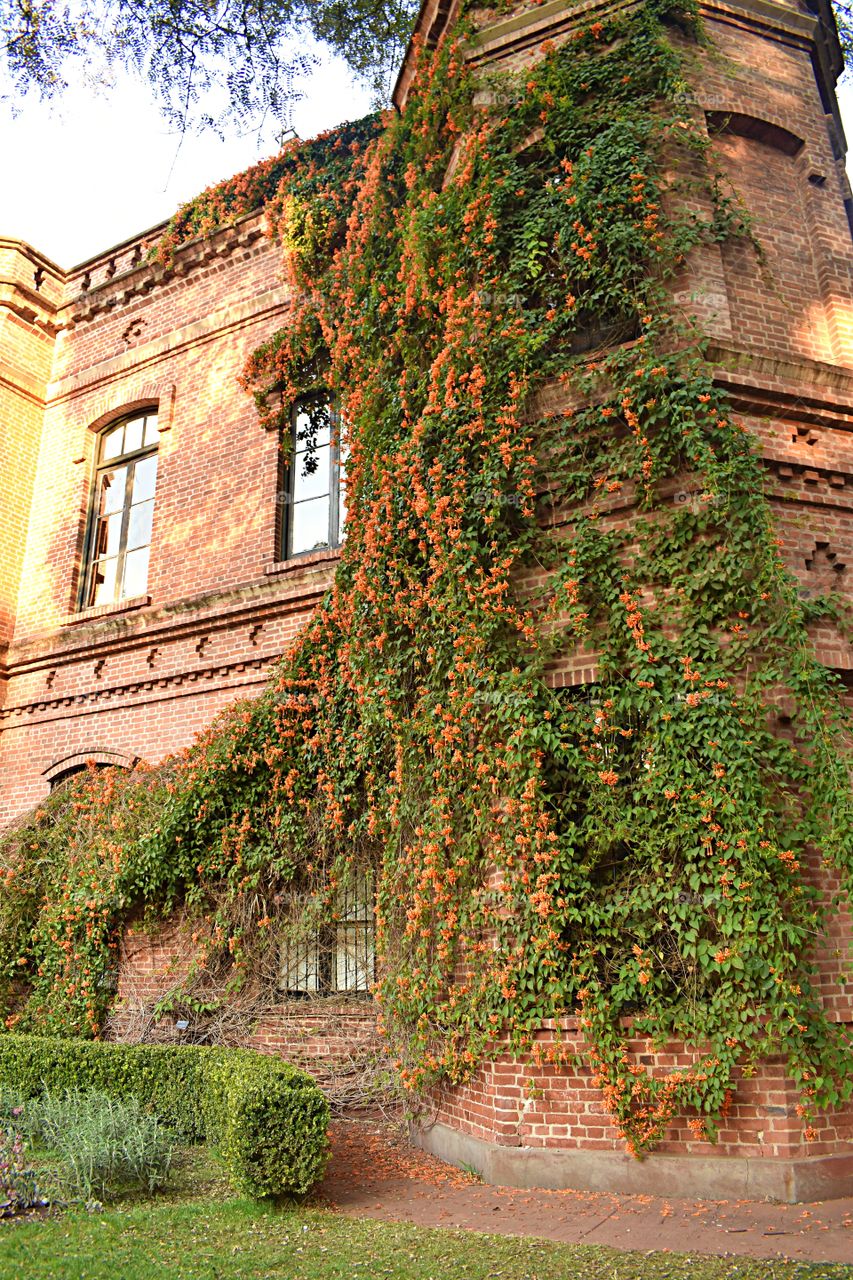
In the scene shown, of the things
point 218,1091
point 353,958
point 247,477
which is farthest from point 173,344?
point 218,1091

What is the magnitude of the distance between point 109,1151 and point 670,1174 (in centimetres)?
366

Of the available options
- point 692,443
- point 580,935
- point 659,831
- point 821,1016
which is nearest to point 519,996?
point 580,935

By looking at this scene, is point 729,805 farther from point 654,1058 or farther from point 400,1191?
point 400,1191

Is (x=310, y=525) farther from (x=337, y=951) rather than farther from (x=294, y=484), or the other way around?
(x=337, y=951)

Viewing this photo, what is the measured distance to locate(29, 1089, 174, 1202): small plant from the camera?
237 inches

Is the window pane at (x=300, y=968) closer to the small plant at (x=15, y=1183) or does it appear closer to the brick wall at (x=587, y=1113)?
the brick wall at (x=587, y=1113)

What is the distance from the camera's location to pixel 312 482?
38.7ft

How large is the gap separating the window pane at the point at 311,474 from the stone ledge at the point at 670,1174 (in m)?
7.79

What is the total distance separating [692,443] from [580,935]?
145 inches

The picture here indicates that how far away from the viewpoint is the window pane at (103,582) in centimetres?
1355

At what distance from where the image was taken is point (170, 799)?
1010 centimetres

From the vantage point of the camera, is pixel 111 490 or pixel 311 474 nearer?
pixel 311 474

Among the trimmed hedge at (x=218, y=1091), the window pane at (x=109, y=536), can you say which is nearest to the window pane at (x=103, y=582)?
the window pane at (x=109, y=536)

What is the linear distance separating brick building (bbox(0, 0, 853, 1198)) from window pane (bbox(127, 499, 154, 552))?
0.04 metres
